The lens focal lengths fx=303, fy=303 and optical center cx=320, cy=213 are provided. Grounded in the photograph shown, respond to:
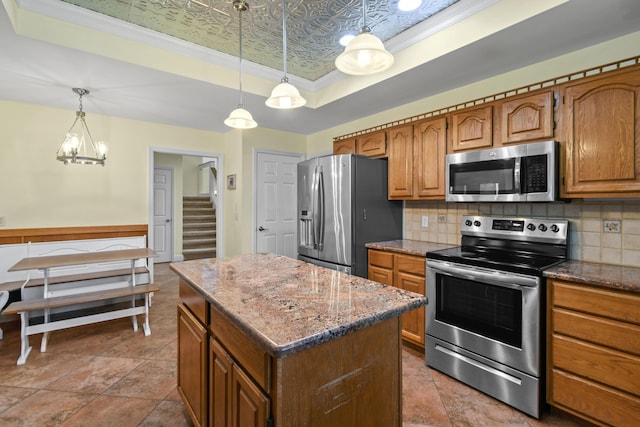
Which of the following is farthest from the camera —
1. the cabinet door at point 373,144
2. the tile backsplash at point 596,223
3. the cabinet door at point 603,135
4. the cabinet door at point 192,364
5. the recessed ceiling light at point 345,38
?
the cabinet door at point 373,144

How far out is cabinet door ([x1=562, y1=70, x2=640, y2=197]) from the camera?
174 centimetres

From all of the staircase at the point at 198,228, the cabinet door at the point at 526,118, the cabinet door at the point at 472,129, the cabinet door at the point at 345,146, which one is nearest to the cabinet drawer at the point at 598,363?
the cabinet door at the point at 526,118

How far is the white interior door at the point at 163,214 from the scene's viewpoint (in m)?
6.50

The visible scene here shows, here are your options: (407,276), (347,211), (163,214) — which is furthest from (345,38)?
(163,214)

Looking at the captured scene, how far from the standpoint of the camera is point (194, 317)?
1621 mm

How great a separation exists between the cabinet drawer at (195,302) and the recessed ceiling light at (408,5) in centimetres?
227

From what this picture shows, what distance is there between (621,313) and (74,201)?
4.98m

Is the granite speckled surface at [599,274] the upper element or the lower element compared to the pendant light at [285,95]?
lower

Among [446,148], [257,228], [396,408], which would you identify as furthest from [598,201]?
[257,228]

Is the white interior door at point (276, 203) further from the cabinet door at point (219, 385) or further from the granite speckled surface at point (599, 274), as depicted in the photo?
the granite speckled surface at point (599, 274)

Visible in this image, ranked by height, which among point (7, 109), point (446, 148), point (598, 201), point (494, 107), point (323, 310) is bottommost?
point (323, 310)

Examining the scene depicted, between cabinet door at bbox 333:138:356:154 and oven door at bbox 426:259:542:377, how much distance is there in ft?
5.69

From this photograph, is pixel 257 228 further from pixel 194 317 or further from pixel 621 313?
pixel 621 313

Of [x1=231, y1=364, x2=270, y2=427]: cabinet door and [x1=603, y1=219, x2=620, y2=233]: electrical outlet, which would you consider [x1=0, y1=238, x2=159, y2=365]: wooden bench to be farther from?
[x1=603, y1=219, x2=620, y2=233]: electrical outlet
